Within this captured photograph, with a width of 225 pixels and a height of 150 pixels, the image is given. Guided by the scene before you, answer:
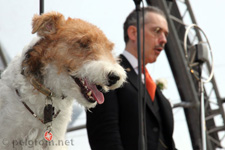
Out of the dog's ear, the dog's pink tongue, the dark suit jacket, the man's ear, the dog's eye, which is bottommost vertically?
the dark suit jacket

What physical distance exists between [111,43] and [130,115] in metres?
0.46

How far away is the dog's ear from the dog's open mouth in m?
0.31

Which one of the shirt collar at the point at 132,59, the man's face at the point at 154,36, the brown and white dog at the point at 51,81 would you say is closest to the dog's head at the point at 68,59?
the brown and white dog at the point at 51,81

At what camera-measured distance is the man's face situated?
238 centimetres

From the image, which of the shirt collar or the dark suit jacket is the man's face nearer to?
the shirt collar

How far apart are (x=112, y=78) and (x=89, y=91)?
0.55 ft

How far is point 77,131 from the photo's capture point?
5512 mm

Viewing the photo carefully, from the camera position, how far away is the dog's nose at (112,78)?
154 cm

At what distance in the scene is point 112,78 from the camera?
155 cm

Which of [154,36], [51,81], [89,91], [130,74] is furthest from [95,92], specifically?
[154,36]

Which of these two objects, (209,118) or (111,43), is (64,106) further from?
(209,118)

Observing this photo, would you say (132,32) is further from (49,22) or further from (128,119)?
(49,22)

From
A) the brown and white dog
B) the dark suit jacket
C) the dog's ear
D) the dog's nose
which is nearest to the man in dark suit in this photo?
the dark suit jacket

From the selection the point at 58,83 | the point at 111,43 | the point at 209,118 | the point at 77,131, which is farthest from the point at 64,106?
the point at 209,118
